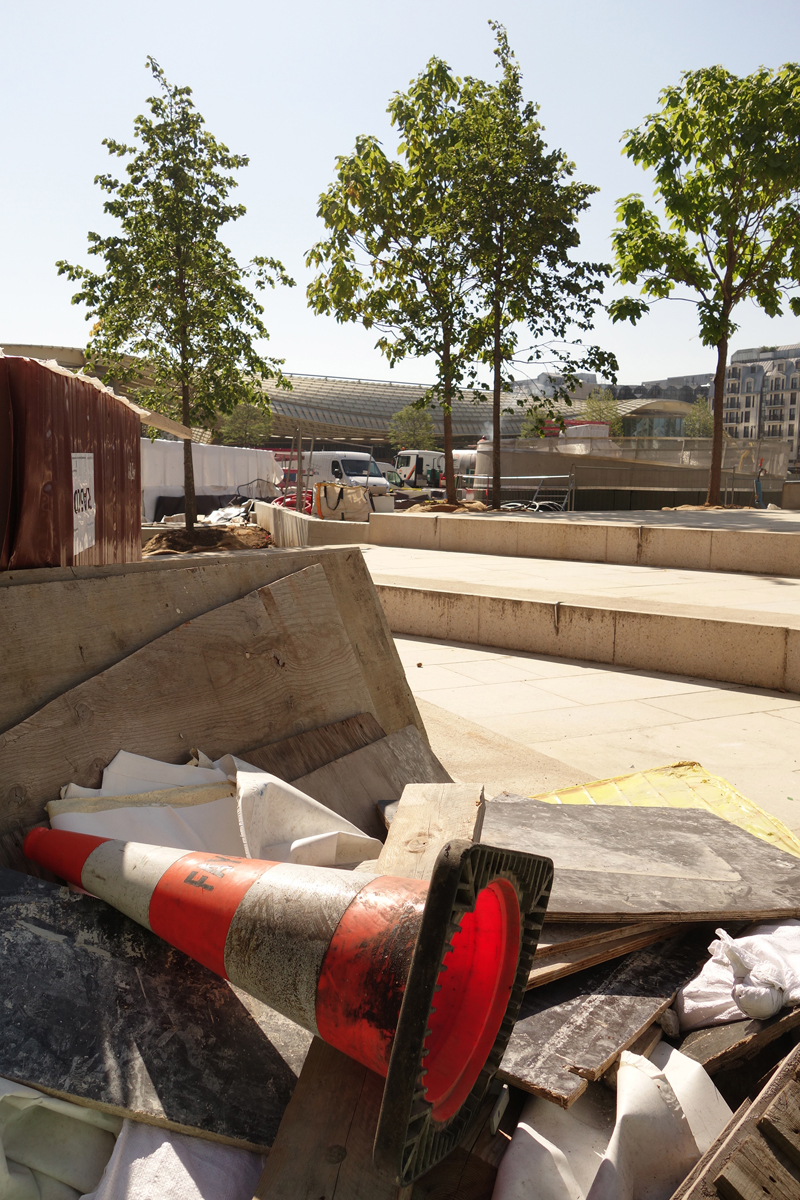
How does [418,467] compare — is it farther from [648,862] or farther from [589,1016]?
[589,1016]

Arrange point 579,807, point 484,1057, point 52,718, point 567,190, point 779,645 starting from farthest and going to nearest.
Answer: point 567,190
point 779,645
point 579,807
point 52,718
point 484,1057

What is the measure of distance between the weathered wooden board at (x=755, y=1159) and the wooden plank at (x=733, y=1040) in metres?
0.26

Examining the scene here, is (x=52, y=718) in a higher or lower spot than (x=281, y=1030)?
higher

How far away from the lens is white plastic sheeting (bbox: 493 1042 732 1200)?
1737mm

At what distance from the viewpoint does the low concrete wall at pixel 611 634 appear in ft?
21.3

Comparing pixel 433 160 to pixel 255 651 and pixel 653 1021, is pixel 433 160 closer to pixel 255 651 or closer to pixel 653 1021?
pixel 255 651

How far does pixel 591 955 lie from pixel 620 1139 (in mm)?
540

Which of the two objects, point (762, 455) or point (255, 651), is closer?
point (255, 651)

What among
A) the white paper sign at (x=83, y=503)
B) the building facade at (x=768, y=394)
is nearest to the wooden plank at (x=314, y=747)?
the white paper sign at (x=83, y=503)

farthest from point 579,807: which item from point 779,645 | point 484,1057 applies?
point 779,645

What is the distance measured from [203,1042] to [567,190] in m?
20.5

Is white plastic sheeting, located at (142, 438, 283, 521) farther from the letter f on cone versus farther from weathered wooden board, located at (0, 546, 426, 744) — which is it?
the letter f on cone

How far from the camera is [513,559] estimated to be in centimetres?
1352

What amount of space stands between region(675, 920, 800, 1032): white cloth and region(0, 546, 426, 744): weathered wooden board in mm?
1994
